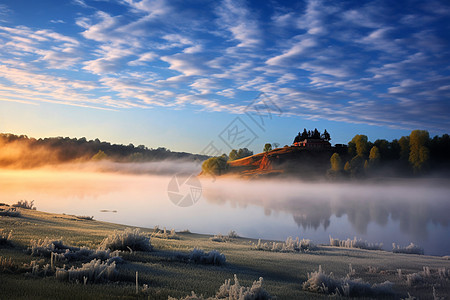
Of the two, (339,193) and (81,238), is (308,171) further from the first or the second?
(81,238)

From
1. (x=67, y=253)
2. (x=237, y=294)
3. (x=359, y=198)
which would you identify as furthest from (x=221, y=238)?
(x=359, y=198)

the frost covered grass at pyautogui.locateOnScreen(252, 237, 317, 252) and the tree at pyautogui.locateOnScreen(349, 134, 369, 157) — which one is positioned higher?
the tree at pyautogui.locateOnScreen(349, 134, 369, 157)

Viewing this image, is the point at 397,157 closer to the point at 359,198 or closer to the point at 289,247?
the point at 359,198

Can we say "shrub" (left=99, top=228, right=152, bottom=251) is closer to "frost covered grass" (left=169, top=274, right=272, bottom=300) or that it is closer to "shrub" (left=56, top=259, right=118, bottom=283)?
"shrub" (left=56, top=259, right=118, bottom=283)

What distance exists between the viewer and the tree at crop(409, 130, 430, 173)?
101 metres

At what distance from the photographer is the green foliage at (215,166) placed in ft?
408

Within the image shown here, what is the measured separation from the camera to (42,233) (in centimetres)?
1025

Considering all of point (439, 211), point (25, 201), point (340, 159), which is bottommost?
point (439, 211)

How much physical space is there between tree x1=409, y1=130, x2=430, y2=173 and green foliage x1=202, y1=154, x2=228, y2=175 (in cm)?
6680

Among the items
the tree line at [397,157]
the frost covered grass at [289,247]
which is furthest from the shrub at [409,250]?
the tree line at [397,157]

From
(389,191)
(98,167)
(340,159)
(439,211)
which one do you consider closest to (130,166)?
(98,167)

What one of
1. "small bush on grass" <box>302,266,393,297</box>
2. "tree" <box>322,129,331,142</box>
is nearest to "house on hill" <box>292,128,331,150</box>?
"tree" <box>322,129,331,142</box>

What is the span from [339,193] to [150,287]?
362 ft

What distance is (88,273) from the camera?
5352 mm
